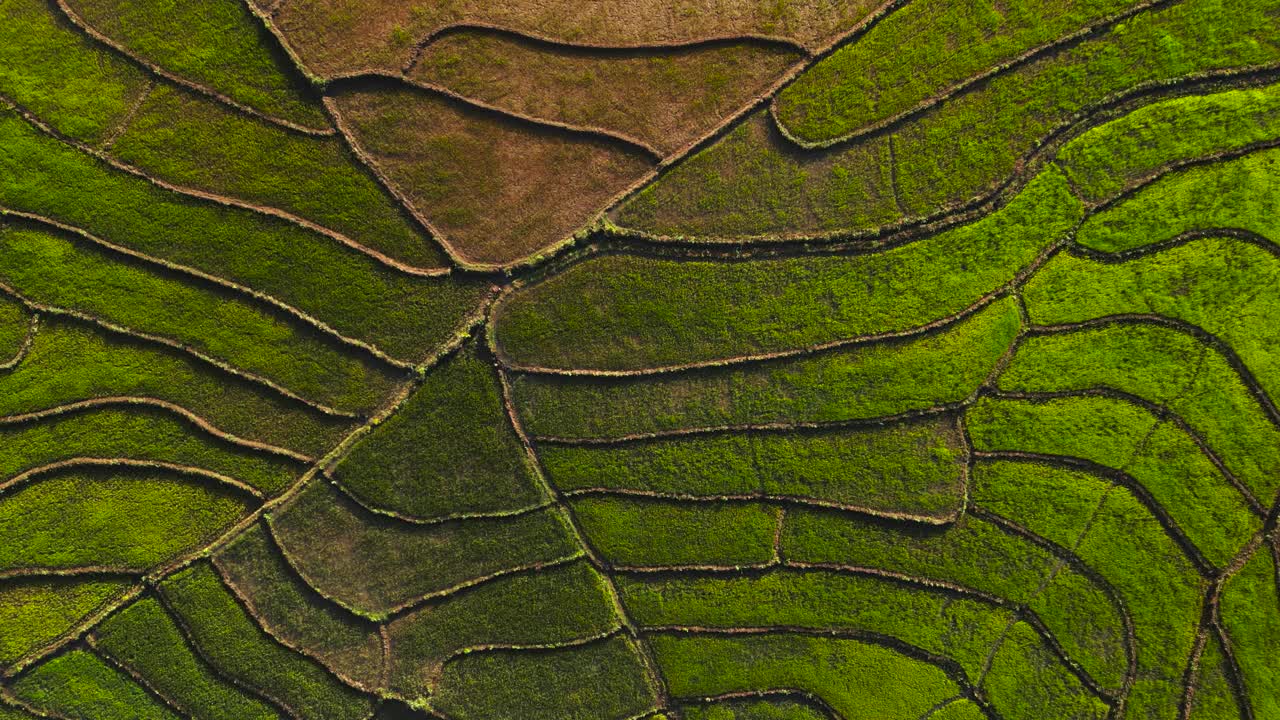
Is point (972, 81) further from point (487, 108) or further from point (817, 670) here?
point (817, 670)

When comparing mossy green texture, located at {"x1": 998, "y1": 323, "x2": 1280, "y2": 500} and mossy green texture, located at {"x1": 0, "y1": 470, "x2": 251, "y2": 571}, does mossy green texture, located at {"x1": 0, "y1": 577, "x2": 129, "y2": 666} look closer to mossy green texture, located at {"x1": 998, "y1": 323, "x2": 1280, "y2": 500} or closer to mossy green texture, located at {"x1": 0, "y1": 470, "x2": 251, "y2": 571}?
mossy green texture, located at {"x1": 0, "y1": 470, "x2": 251, "y2": 571}

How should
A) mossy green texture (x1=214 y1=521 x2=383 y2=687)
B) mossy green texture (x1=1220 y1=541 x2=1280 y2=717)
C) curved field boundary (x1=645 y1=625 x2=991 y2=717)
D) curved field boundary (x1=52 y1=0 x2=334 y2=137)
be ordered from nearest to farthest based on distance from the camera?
1. curved field boundary (x1=52 y1=0 x2=334 y2=137)
2. mossy green texture (x1=1220 y1=541 x2=1280 y2=717)
3. mossy green texture (x1=214 y1=521 x2=383 y2=687)
4. curved field boundary (x1=645 y1=625 x2=991 y2=717)

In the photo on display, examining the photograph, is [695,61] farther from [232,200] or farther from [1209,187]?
[1209,187]

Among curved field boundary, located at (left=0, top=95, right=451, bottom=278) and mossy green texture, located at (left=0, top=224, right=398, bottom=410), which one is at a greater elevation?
curved field boundary, located at (left=0, top=95, right=451, bottom=278)

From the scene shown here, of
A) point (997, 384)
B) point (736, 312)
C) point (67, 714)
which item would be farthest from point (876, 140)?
point (67, 714)

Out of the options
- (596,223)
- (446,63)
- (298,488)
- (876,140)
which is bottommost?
(298,488)

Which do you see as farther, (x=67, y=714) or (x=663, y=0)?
(x=67, y=714)

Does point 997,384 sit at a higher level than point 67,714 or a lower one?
higher

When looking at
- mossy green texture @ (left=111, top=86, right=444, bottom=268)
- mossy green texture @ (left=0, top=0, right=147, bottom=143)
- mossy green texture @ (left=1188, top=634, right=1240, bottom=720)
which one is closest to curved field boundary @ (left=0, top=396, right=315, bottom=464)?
mossy green texture @ (left=111, top=86, right=444, bottom=268)
